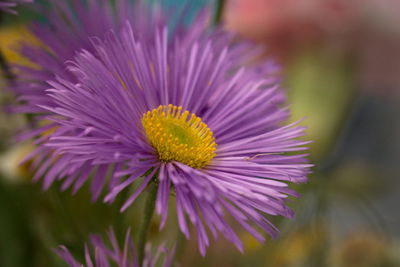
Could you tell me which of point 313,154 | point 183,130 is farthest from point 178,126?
point 313,154

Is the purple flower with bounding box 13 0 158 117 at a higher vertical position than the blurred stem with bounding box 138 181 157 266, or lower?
higher

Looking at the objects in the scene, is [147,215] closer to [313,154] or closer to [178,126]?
[178,126]

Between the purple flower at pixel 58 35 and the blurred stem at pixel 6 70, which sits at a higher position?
the purple flower at pixel 58 35

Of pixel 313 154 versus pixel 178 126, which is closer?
pixel 178 126

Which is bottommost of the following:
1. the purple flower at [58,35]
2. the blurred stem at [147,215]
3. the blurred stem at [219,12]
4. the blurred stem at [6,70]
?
the blurred stem at [147,215]

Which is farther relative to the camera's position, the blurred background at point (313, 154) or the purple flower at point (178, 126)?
the blurred background at point (313, 154)

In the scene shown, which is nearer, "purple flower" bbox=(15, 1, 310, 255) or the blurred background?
"purple flower" bbox=(15, 1, 310, 255)

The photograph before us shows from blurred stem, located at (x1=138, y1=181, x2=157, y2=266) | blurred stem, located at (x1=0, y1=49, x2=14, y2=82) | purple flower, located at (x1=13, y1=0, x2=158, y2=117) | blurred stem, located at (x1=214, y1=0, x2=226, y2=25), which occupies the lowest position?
blurred stem, located at (x1=138, y1=181, x2=157, y2=266)
